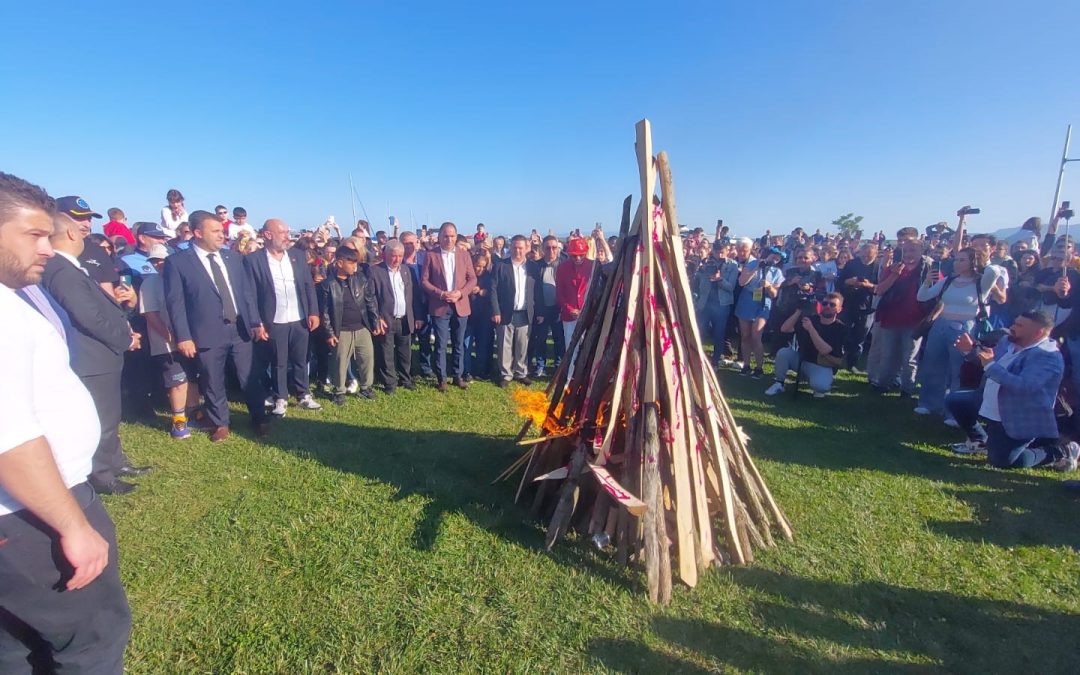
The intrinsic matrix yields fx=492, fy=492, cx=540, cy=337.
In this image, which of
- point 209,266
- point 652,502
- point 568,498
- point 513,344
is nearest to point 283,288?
point 209,266

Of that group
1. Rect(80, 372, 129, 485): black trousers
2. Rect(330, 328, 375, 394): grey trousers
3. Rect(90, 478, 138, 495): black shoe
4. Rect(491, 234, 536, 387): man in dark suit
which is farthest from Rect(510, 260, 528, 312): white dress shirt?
Rect(90, 478, 138, 495): black shoe

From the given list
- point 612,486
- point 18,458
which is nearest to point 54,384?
point 18,458

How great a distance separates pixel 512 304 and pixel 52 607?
6.72 metres

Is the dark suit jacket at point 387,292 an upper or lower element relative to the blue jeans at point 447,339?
upper

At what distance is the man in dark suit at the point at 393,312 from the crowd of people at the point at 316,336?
0.12 ft

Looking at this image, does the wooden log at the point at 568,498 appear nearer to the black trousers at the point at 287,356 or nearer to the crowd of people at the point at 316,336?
the crowd of people at the point at 316,336

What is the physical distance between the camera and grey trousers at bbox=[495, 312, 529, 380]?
8398 mm

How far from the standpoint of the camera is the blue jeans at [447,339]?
26.1 ft

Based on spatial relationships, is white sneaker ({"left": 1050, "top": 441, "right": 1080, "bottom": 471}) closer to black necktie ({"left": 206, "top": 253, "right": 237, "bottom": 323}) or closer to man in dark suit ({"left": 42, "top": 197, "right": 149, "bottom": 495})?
black necktie ({"left": 206, "top": 253, "right": 237, "bottom": 323})

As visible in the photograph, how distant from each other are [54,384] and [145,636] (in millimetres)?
2208

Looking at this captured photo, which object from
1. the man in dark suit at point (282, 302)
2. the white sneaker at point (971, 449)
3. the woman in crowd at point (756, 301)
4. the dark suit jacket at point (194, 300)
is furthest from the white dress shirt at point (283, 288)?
the white sneaker at point (971, 449)

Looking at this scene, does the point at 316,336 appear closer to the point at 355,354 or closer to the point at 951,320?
the point at 355,354

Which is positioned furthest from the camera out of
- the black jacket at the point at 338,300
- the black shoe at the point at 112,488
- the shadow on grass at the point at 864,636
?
the black jacket at the point at 338,300

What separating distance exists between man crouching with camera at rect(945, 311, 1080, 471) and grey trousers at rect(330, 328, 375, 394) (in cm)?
783
